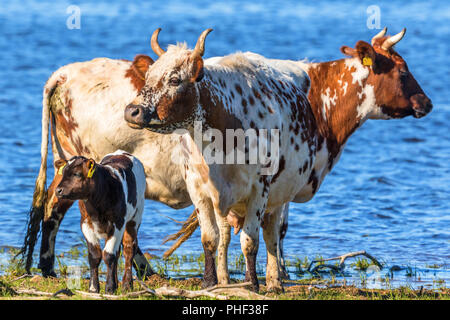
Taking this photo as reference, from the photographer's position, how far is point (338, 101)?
10.4m

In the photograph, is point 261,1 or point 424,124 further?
point 261,1

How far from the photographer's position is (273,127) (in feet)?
28.3

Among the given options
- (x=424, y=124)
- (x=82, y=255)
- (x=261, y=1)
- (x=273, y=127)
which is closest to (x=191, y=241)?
(x=82, y=255)

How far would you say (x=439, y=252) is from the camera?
475 inches

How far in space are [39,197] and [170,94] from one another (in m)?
2.92

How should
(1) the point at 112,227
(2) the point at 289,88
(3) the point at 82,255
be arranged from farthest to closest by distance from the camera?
(3) the point at 82,255, (2) the point at 289,88, (1) the point at 112,227

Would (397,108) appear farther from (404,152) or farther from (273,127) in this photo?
(404,152)

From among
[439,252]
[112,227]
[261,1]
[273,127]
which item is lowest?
[439,252]

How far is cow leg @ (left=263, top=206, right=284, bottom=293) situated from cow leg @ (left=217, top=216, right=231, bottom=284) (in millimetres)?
488

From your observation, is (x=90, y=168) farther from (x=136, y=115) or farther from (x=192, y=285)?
(x=192, y=285)

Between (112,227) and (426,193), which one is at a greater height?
(112,227)

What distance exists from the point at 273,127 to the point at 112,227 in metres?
1.74

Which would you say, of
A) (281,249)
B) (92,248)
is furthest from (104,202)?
(281,249)

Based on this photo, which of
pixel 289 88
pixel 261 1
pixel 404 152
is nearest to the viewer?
pixel 289 88
